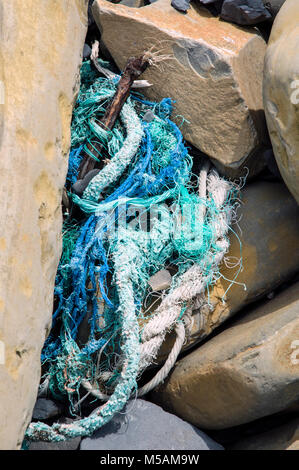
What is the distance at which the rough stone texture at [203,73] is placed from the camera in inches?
107

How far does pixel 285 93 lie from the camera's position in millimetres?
2342

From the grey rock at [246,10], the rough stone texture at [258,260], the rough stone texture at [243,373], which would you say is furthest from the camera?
the grey rock at [246,10]

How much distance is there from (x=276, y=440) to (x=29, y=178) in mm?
1470

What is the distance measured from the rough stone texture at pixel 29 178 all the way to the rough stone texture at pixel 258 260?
0.76m

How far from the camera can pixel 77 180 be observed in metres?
2.71

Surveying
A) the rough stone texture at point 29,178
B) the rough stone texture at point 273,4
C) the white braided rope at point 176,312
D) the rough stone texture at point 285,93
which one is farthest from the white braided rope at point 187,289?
the rough stone texture at point 273,4

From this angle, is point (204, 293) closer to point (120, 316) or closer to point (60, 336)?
point (120, 316)

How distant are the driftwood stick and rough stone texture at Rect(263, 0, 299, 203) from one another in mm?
614

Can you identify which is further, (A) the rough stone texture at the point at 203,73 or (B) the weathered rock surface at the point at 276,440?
(A) the rough stone texture at the point at 203,73

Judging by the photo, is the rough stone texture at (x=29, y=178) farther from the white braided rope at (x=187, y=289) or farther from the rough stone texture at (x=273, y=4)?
the rough stone texture at (x=273, y=4)

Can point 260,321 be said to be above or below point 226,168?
below
